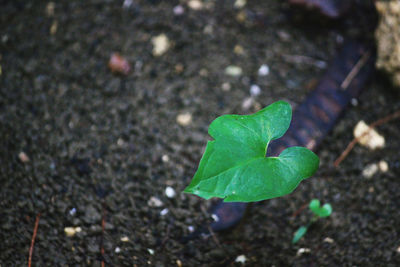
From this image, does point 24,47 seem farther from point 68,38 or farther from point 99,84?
point 99,84

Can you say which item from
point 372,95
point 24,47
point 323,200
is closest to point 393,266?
point 323,200

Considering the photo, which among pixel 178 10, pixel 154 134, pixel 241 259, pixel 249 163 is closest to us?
pixel 249 163

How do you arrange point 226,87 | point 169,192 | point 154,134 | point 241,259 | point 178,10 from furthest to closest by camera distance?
point 178,10
point 226,87
point 154,134
point 169,192
point 241,259

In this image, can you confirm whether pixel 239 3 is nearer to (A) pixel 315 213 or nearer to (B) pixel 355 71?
(B) pixel 355 71

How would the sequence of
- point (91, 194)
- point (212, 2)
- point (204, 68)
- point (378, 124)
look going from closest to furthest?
1. point (91, 194)
2. point (378, 124)
3. point (204, 68)
4. point (212, 2)

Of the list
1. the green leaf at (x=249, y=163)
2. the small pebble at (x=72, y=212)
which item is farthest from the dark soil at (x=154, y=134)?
the green leaf at (x=249, y=163)

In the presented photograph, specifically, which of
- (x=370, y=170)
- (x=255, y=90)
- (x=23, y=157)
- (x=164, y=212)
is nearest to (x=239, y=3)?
(x=255, y=90)

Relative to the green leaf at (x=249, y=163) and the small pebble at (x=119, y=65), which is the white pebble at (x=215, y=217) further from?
the small pebble at (x=119, y=65)
